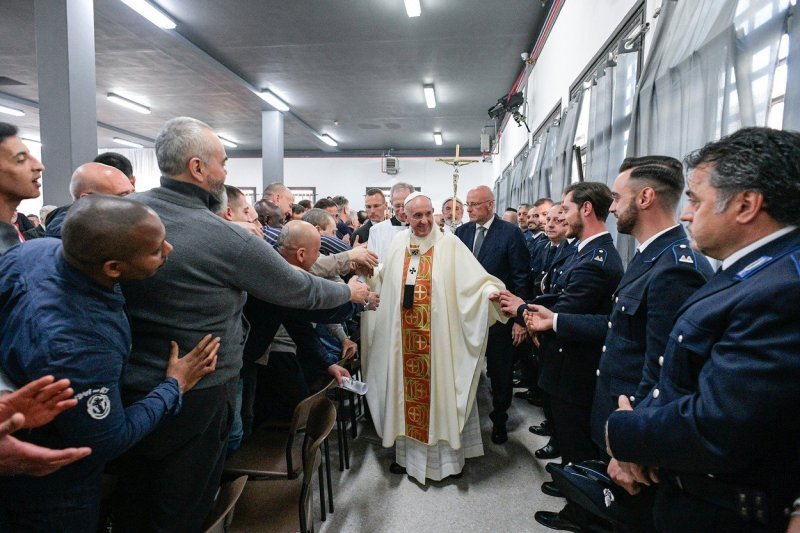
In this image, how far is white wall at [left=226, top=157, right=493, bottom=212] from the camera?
13.4m

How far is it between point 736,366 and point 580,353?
117 cm

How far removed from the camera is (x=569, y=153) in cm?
393

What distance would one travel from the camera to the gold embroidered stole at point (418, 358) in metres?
2.62

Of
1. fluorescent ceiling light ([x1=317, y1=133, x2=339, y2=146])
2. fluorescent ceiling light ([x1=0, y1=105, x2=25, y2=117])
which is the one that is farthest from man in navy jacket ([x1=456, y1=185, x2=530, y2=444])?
fluorescent ceiling light ([x1=0, y1=105, x2=25, y2=117])

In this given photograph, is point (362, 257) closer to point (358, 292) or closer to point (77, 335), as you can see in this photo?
point (358, 292)

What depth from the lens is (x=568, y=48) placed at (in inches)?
173

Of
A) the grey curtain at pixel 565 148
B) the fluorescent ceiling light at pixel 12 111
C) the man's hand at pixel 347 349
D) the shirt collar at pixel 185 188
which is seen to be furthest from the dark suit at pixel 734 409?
the fluorescent ceiling light at pixel 12 111

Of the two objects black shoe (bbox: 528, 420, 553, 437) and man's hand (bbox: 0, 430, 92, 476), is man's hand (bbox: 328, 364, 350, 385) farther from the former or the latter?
black shoe (bbox: 528, 420, 553, 437)

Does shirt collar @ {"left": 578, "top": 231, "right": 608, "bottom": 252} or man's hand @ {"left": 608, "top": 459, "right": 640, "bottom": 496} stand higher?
shirt collar @ {"left": 578, "top": 231, "right": 608, "bottom": 252}

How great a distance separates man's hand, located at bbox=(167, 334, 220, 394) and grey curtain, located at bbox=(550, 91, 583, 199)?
11.7 feet

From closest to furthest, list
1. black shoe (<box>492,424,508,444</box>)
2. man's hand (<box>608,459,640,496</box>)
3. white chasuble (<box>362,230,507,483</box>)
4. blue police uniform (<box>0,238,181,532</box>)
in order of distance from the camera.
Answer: blue police uniform (<box>0,238,181,532</box>)
man's hand (<box>608,459,640,496</box>)
white chasuble (<box>362,230,507,483</box>)
black shoe (<box>492,424,508,444</box>)

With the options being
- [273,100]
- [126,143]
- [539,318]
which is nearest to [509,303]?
[539,318]

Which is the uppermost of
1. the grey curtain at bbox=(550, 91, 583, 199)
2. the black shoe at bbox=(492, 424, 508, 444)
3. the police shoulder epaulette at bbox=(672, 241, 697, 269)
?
the grey curtain at bbox=(550, 91, 583, 199)

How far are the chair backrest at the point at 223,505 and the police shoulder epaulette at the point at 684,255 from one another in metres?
1.63
